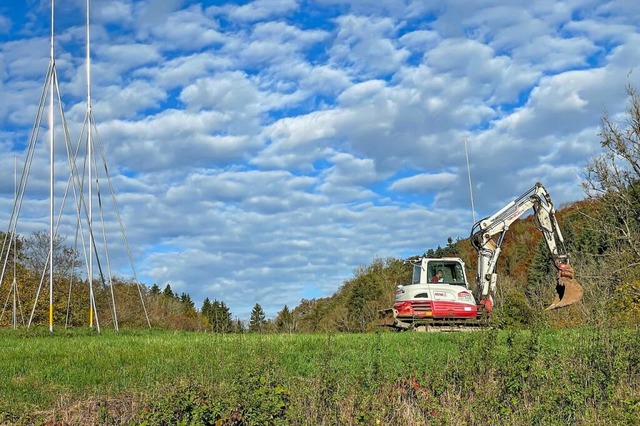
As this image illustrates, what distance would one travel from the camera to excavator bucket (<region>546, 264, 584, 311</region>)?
20.4 meters

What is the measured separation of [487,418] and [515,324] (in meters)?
3.19

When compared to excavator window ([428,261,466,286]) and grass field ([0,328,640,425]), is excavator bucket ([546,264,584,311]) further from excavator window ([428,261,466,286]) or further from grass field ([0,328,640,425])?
grass field ([0,328,640,425])

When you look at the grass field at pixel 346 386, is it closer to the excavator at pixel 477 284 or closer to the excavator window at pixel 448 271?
the excavator at pixel 477 284

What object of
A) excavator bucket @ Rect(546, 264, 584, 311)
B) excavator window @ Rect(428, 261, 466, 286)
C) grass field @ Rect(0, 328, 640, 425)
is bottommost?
grass field @ Rect(0, 328, 640, 425)

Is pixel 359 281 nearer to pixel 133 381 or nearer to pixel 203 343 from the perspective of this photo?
pixel 203 343

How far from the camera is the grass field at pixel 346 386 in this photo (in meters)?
8.43

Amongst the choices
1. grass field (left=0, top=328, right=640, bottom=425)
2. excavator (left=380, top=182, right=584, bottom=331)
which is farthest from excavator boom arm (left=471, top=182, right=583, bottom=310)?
grass field (left=0, top=328, right=640, bottom=425)

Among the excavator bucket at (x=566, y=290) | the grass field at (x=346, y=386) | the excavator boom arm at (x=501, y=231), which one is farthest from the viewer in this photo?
the excavator boom arm at (x=501, y=231)

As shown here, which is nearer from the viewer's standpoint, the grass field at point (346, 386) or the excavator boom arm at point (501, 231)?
the grass field at point (346, 386)

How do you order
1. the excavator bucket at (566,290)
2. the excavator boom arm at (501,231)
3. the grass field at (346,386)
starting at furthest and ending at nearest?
the excavator boom arm at (501,231), the excavator bucket at (566,290), the grass field at (346,386)

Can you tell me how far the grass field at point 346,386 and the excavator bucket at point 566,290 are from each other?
748cm

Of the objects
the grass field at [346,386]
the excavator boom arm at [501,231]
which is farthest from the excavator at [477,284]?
the grass field at [346,386]

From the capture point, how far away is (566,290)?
20625 mm

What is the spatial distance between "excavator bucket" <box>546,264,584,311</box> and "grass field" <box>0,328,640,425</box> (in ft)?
24.5
